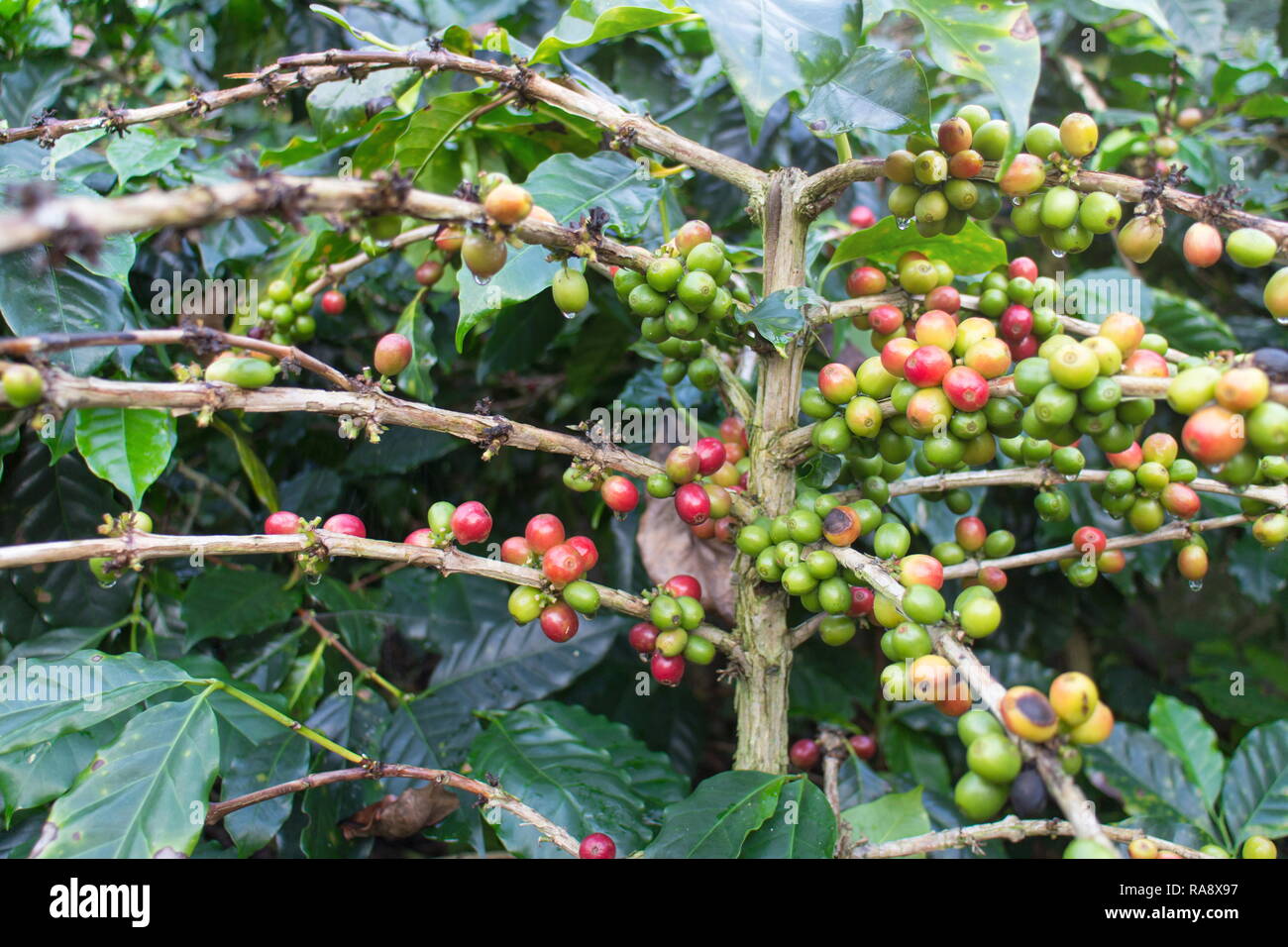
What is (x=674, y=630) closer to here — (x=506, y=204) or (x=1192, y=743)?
(x=506, y=204)

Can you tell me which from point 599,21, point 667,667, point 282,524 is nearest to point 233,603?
point 282,524

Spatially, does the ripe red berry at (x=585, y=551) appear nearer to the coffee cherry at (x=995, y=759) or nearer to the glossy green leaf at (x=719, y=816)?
the glossy green leaf at (x=719, y=816)

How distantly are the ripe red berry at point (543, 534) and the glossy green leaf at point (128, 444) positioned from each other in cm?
72

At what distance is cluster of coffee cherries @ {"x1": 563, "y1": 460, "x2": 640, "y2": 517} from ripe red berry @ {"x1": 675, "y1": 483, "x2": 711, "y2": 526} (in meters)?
0.10

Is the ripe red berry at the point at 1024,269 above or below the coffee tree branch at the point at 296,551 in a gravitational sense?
above

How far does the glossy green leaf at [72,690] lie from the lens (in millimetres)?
1335

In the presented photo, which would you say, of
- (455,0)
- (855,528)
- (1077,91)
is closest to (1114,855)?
(855,528)

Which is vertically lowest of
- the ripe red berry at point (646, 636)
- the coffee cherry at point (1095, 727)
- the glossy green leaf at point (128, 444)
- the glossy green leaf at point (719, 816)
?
the glossy green leaf at point (719, 816)

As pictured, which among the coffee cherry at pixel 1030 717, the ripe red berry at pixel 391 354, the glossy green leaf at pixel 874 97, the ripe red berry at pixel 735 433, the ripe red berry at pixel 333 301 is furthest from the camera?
the ripe red berry at pixel 333 301

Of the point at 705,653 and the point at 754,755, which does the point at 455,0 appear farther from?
the point at 754,755

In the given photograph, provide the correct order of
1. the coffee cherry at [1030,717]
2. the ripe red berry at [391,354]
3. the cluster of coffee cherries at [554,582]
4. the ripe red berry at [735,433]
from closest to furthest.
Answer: the coffee cherry at [1030,717]
the cluster of coffee cherries at [554,582]
the ripe red berry at [391,354]
the ripe red berry at [735,433]

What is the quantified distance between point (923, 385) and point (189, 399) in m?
0.96

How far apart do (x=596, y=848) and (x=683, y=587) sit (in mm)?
441

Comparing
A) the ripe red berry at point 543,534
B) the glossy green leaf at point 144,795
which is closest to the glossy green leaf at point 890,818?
the ripe red berry at point 543,534
